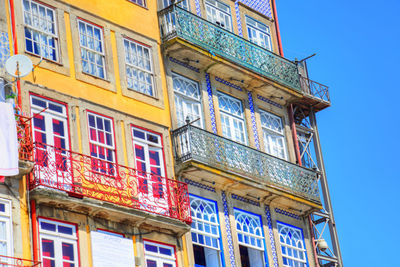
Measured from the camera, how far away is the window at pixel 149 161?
25.1 meters

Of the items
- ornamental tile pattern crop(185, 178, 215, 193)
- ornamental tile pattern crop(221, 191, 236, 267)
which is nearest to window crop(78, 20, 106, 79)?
ornamental tile pattern crop(185, 178, 215, 193)

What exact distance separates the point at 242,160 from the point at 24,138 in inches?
278

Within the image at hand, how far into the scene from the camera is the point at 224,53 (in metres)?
28.7

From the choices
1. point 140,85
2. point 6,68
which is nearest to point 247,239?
point 140,85

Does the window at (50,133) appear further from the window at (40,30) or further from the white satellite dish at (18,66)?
the window at (40,30)

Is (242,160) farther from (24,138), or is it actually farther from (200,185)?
(24,138)

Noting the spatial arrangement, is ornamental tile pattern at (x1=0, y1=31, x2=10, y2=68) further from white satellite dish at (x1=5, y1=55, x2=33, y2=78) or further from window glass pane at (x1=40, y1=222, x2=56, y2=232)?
window glass pane at (x1=40, y1=222, x2=56, y2=232)

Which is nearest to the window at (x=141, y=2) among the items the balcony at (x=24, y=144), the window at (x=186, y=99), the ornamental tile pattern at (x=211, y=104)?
the window at (x=186, y=99)

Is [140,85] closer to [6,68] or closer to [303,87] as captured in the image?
[6,68]

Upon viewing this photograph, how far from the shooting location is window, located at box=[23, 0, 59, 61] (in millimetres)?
24328

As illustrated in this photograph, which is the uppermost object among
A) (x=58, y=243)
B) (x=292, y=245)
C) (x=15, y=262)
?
(x=292, y=245)

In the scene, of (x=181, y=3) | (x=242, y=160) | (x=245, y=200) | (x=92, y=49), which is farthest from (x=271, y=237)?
(x=92, y=49)

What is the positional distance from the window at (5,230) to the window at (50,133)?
1.19 meters

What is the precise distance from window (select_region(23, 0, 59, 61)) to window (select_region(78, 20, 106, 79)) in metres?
0.82
